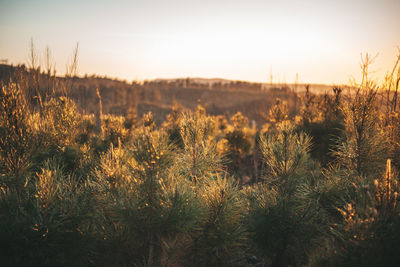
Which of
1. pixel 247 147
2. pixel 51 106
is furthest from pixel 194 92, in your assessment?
pixel 51 106

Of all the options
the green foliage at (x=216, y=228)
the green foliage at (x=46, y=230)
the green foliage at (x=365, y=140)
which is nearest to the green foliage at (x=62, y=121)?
the green foliage at (x=46, y=230)

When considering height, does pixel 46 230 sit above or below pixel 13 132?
below

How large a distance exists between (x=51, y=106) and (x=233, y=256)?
21.0 ft

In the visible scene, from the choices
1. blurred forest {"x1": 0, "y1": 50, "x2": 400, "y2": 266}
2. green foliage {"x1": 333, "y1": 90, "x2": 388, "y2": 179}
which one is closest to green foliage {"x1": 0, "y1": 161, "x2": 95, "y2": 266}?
blurred forest {"x1": 0, "y1": 50, "x2": 400, "y2": 266}

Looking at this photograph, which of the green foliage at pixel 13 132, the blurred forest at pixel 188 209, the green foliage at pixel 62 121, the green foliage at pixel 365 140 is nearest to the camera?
the blurred forest at pixel 188 209

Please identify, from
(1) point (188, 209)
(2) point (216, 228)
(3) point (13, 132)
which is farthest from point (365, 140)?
(3) point (13, 132)

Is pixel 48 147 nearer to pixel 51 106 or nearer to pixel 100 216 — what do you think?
pixel 51 106

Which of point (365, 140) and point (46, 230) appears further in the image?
point (365, 140)

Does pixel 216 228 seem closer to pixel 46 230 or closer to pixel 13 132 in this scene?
pixel 46 230

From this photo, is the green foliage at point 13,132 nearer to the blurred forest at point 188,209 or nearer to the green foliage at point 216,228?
the blurred forest at point 188,209

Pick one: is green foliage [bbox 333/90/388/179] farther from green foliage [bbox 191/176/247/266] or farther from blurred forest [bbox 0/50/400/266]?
green foliage [bbox 191/176/247/266]

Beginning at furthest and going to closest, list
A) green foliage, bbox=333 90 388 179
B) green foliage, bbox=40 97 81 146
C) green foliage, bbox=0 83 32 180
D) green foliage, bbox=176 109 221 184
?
green foliage, bbox=40 97 81 146 → green foliage, bbox=176 109 221 184 → green foliage, bbox=333 90 388 179 → green foliage, bbox=0 83 32 180

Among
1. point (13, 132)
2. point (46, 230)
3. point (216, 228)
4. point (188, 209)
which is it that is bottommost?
point (216, 228)

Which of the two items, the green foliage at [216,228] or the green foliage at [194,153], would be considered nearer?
the green foliage at [216,228]
